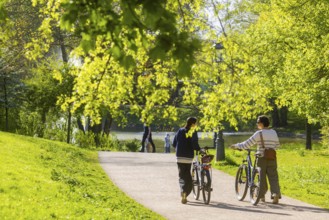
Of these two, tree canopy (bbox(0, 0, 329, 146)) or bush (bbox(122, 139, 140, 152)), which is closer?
tree canopy (bbox(0, 0, 329, 146))

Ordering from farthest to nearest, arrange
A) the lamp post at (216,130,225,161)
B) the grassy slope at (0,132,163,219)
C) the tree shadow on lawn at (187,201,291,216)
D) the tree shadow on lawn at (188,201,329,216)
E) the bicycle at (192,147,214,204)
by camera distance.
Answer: the lamp post at (216,130,225,161) → the bicycle at (192,147,214,204) → the tree shadow on lawn at (188,201,329,216) → the tree shadow on lawn at (187,201,291,216) → the grassy slope at (0,132,163,219)

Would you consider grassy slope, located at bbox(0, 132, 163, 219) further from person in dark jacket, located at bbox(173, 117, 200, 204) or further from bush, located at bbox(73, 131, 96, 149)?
bush, located at bbox(73, 131, 96, 149)

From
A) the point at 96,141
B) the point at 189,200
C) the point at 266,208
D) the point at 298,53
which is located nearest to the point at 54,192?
the point at 189,200

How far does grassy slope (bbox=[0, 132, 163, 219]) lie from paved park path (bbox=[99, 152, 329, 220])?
0.43 m

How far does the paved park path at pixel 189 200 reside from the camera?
37.1 ft

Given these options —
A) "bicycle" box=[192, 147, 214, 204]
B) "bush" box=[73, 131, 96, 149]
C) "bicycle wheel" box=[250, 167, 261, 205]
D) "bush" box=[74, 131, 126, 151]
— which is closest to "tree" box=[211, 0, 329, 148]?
"bicycle wheel" box=[250, 167, 261, 205]

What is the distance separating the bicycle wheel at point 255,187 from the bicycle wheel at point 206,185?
891mm

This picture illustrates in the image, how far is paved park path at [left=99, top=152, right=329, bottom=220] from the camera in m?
11.3

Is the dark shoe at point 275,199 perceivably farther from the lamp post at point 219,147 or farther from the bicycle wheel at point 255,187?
the lamp post at point 219,147

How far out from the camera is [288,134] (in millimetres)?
54750

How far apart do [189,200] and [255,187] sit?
5.18 feet

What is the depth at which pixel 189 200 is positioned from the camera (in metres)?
13.2

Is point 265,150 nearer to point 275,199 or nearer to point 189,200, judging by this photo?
point 275,199

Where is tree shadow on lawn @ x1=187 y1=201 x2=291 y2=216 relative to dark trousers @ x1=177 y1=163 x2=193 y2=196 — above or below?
below
